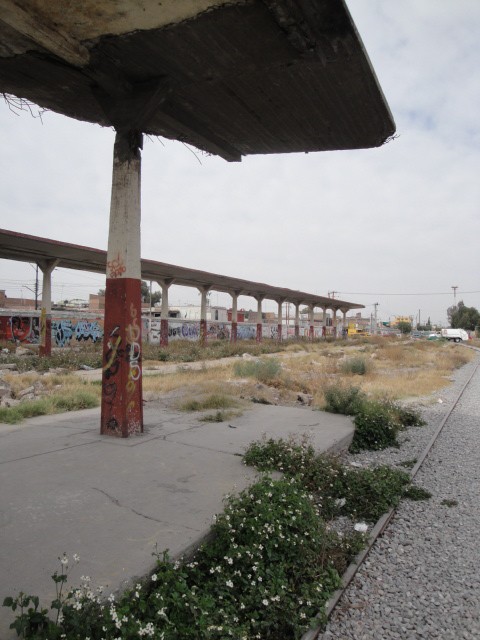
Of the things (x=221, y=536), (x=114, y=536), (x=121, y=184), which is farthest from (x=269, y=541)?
(x=121, y=184)

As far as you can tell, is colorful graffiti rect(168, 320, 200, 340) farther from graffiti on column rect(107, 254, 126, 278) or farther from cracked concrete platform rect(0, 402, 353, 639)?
graffiti on column rect(107, 254, 126, 278)

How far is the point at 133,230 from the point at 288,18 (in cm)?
317

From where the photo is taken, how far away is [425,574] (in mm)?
3625

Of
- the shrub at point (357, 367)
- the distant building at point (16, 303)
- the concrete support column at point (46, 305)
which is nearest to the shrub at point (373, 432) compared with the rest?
the shrub at point (357, 367)

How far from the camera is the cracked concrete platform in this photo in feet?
9.48

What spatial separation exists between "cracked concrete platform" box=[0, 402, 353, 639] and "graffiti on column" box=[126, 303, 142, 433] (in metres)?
0.49

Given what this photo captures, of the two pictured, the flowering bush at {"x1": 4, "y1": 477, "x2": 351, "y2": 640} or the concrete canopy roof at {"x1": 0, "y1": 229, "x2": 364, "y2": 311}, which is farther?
the concrete canopy roof at {"x1": 0, "y1": 229, "x2": 364, "y2": 311}

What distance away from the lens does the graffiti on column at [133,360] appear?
6.16 m

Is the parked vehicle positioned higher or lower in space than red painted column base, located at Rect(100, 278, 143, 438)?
lower

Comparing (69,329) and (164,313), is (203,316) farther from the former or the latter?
(69,329)

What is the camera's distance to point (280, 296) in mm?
44906

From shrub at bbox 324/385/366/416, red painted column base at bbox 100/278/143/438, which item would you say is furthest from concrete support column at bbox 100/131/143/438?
shrub at bbox 324/385/366/416

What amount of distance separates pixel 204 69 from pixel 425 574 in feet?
19.0

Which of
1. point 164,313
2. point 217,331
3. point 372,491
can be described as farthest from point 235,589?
point 217,331
